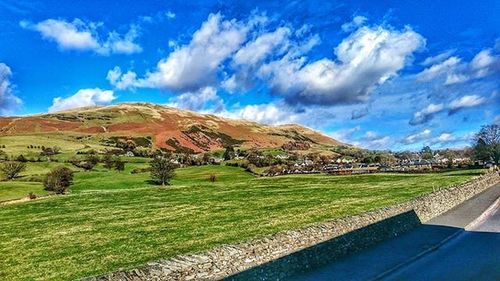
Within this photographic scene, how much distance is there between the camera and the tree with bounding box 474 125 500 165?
367 feet

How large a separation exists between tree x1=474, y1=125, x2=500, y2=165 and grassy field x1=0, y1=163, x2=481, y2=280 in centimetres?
6969

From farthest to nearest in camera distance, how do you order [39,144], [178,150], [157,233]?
1. [178,150]
2. [39,144]
3. [157,233]

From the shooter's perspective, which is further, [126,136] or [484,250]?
[126,136]

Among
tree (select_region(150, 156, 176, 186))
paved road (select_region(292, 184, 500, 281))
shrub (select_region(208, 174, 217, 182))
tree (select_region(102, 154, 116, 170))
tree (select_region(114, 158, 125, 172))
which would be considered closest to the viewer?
paved road (select_region(292, 184, 500, 281))

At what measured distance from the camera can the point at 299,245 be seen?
21.2m

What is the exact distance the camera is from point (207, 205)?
163ft

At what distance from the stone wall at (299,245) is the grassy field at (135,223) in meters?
3.79

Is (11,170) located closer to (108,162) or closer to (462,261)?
(108,162)

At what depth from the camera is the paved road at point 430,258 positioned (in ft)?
65.9

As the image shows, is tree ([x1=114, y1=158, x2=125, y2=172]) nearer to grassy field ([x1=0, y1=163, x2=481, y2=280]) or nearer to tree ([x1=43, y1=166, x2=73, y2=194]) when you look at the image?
tree ([x1=43, y1=166, x2=73, y2=194])

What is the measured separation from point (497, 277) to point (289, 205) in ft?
91.0

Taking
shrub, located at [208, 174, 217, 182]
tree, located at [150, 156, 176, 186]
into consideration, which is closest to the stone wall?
tree, located at [150, 156, 176, 186]

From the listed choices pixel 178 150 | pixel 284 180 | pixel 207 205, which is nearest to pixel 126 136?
pixel 178 150

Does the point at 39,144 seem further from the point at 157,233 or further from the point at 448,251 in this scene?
the point at 448,251
